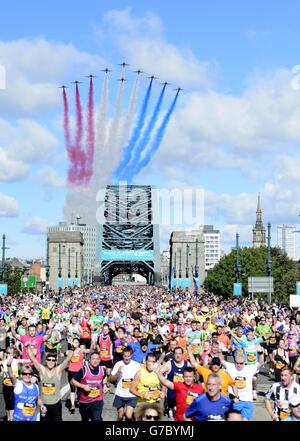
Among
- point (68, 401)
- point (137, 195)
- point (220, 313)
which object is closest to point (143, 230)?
point (137, 195)

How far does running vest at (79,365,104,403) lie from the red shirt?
4.84 feet

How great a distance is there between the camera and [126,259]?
15388cm

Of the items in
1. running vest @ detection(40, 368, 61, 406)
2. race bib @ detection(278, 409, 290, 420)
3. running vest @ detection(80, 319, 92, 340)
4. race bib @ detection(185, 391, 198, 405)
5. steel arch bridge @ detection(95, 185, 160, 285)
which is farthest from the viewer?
steel arch bridge @ detection(95, 185, 160, 285)

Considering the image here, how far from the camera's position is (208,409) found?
28.5 feet

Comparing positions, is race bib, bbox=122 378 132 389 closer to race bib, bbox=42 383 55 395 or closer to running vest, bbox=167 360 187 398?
running vest, bbox=167 360 187 398

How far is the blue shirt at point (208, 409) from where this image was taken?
28.3 ft

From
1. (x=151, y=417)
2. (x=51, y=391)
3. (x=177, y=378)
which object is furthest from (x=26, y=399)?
(x=151, y=417)

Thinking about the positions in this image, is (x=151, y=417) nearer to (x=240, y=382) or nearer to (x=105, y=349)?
(x=240, y=382)

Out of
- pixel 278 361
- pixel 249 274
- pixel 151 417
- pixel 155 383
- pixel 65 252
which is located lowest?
pixel 278 361

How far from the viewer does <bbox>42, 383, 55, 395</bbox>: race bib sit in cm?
1161

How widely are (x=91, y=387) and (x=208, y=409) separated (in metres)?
3.65

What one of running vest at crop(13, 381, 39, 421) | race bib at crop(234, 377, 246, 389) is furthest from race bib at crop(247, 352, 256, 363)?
running vest at crop(13, 381, 39, 421)
